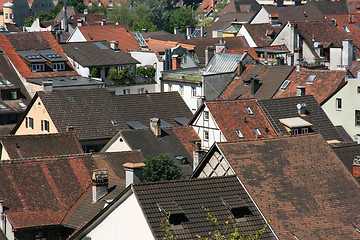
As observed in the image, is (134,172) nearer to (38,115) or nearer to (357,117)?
(38,115)

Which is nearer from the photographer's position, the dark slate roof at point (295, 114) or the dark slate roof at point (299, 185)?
the dark slate roof at point (299, 185)

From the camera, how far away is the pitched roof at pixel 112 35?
359 feet

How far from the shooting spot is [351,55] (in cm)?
8562

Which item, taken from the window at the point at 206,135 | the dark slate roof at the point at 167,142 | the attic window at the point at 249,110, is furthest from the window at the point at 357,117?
the dark slate roof at the point at 167,142

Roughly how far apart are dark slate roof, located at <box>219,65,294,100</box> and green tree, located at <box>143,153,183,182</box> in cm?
2150

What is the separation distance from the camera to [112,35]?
111688mm

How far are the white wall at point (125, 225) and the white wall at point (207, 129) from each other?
2390 cm

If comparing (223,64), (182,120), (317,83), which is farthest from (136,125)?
(317,83)

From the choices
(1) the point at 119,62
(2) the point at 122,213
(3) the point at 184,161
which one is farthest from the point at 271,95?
(2) the point at 122,213

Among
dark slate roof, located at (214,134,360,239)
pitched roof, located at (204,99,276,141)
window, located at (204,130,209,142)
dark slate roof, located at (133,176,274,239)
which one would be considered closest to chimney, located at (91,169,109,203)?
dark slate roof, located at (214,134,360,239)

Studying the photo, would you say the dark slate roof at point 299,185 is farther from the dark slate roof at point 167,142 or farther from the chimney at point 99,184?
the dark slate roof at point 167,142

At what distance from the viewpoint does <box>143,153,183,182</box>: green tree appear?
4931cm

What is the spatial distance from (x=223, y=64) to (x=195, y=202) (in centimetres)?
4288

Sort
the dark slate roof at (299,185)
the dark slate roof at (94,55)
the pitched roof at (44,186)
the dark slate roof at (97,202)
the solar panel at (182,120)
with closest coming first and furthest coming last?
1. the dark slate roof at (299,185)
2. the dark slate roof at (97,202)
3. the pitched roof at (44,186)
4. the solar panel at (182,120)
5. the dark slate roof at (94,55)
